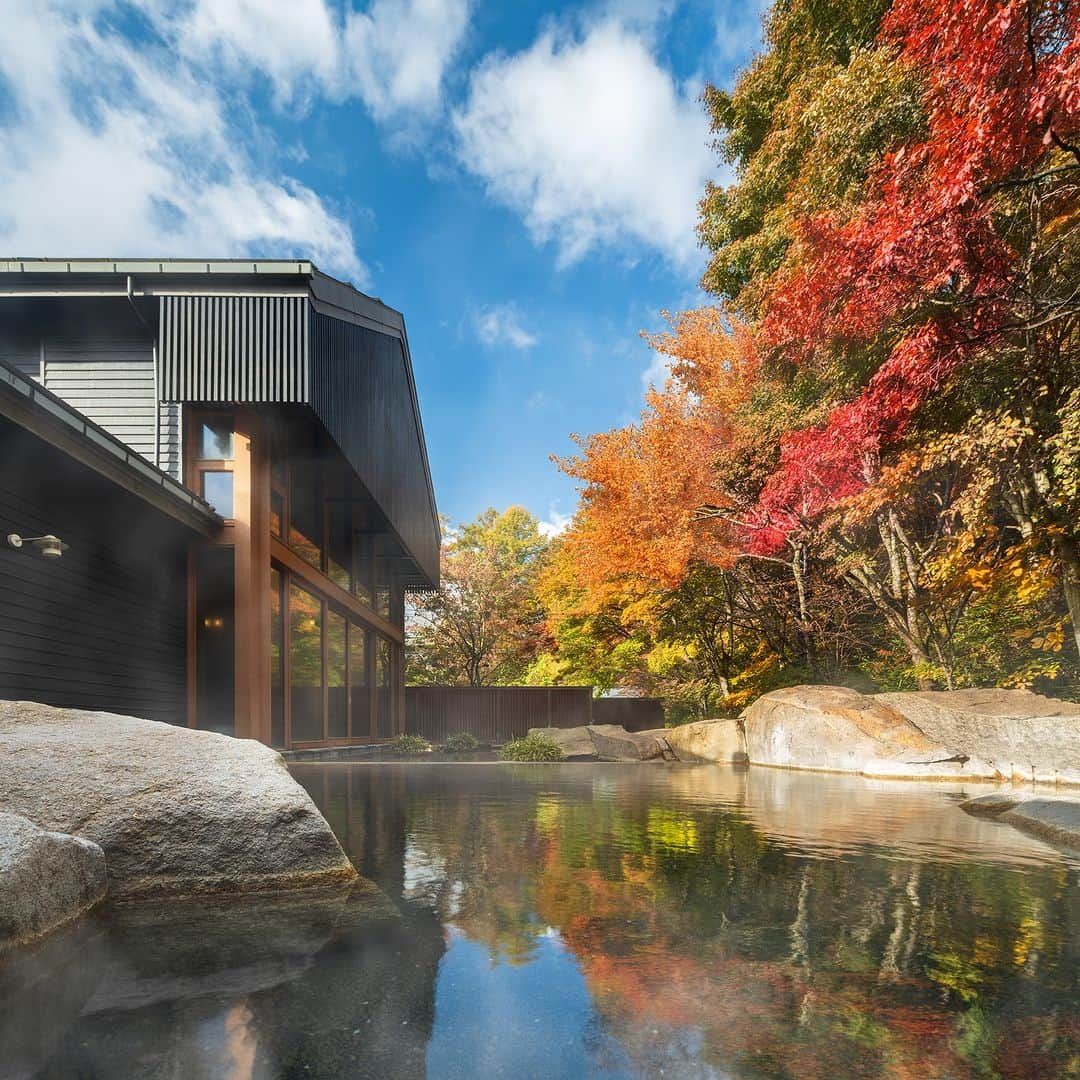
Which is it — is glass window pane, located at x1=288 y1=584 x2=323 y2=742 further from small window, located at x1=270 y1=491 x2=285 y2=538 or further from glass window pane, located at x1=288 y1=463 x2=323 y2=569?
small window, located at x1=270 y1=491 x2=285 y2=538

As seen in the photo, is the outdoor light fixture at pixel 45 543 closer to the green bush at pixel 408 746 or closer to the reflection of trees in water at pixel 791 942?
the reflection of trees in water at pixel 791 942

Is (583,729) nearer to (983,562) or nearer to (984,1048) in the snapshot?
(983,562)

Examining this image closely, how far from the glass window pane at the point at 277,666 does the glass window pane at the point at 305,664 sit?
383 millimetres

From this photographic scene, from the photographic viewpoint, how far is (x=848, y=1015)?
228 centimetres

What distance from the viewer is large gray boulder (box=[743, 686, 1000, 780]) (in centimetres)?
1087

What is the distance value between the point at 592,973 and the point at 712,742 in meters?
14.9

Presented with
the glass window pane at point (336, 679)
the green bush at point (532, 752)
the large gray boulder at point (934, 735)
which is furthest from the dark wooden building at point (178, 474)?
the large gray boulder at point (934, 735)

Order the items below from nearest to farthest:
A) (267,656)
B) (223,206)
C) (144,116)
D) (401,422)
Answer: (267,656), (401,422), (144,116), (223,206)

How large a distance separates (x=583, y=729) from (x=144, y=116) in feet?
65.7

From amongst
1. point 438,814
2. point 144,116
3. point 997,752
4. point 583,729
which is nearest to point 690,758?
point 583,729

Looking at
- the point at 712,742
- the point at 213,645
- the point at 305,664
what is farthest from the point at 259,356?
the point at 712,742

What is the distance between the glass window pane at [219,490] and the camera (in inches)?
447

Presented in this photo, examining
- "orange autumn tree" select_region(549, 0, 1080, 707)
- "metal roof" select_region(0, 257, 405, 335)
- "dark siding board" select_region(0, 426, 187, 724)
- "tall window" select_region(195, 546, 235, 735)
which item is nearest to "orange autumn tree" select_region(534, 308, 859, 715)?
"orange autumn tree" select_region(549, 0, 1080, 707)

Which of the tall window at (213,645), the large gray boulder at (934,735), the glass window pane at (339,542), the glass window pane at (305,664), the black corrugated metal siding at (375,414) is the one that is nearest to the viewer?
the large gray boulder at (934,735)
